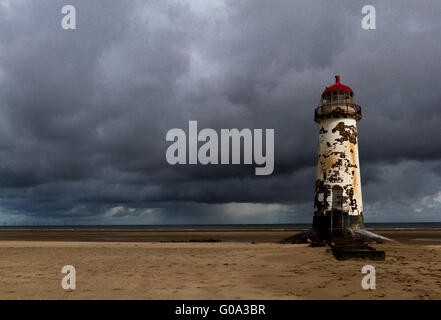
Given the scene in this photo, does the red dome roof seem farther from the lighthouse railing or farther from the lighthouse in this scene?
the lighthouse railing

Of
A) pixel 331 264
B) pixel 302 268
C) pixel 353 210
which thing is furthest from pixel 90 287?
pixel 353 210

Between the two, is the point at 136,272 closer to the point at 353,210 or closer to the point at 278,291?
the point at 278,291

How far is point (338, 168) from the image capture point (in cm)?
2188

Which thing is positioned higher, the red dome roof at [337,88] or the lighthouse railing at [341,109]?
the red dome roof at [337,88]

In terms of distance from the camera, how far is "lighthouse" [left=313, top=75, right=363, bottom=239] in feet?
71.0

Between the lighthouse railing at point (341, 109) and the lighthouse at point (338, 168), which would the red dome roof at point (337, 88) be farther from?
the lighthouse railing at point (341, 109)

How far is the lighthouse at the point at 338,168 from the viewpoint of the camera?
2164cm

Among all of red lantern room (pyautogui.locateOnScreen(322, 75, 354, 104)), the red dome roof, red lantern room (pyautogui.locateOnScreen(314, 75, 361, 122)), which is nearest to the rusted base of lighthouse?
red lantern room (pyautogui.locateOnScreen(314, 75, 361, 122))

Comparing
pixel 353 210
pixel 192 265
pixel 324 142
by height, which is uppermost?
pixel 324 142
